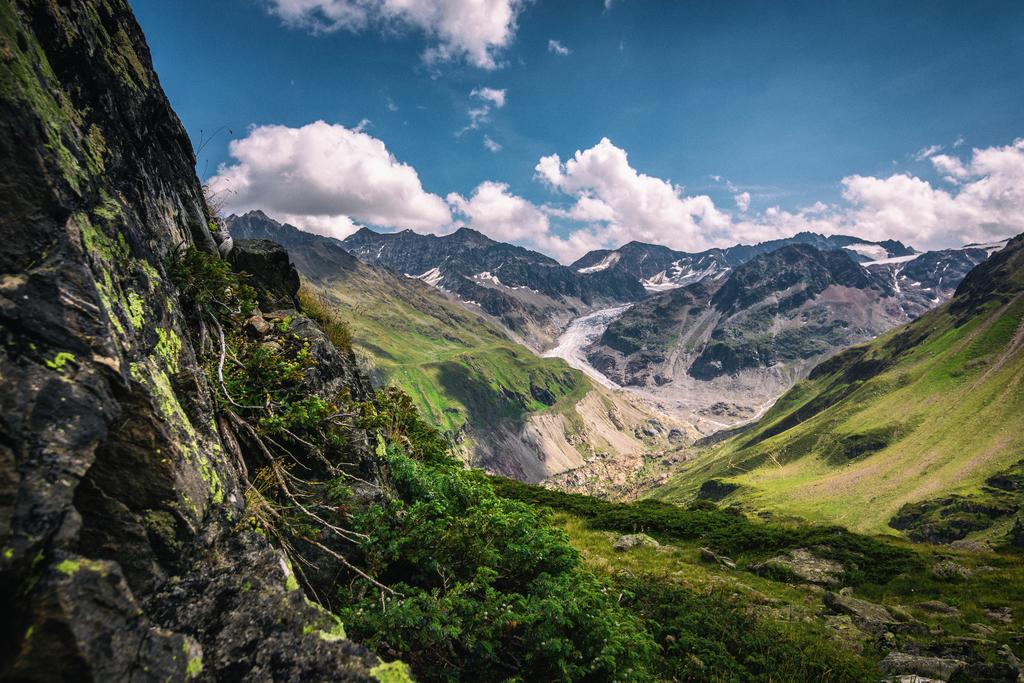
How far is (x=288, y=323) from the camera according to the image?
45.2ft

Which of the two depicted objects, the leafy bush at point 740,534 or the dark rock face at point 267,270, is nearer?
the dark rock face at point 267,270

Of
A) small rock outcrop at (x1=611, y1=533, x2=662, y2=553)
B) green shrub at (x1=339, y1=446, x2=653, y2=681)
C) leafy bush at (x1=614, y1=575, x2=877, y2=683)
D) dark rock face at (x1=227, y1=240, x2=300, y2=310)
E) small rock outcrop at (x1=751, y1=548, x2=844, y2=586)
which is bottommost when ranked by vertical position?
small rock outcrop at (x1=751, y1=548, x2=844, y2=586)

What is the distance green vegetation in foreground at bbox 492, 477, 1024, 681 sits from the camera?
43.1ft

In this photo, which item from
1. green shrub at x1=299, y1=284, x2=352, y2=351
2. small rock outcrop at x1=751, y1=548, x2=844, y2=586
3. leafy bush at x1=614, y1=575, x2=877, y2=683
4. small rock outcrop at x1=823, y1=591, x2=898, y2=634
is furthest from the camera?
small rock outcrop at x1=751, y1=548, x2=844, y2=586

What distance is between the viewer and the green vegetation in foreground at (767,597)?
1315cm

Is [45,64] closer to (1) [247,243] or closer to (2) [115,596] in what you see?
(2) [115,596]

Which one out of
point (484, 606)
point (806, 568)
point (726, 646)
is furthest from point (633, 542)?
point (484, 606)

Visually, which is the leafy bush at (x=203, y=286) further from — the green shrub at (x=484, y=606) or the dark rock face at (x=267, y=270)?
the green shrub at (x=484, y=606)

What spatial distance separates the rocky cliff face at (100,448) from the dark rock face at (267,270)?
31.0 ft

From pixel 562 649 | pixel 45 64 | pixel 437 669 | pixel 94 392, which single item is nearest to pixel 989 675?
pixel 562 649

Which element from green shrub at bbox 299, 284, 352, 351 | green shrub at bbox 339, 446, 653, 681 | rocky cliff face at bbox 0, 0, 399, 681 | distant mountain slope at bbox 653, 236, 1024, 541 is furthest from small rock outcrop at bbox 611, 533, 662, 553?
distant mountain slope at bbox 653, 236, 1024, 541

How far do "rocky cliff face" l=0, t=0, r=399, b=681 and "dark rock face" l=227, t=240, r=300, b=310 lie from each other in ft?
31.0

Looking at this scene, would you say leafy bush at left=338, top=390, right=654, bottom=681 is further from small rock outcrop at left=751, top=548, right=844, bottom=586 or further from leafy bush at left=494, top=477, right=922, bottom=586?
small rock outcrop at left=751, top=548, right=844, bottom=586

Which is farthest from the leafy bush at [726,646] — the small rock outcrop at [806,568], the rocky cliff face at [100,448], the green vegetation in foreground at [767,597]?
the rocky cliff face at [100,448]
